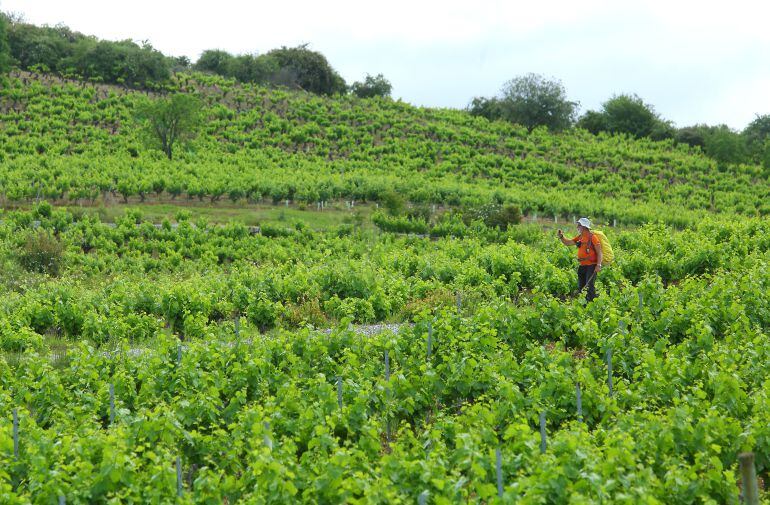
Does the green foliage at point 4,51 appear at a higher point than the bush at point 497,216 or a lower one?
higher

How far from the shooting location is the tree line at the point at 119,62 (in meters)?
57.1

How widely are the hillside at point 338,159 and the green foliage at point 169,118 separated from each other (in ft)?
3.27

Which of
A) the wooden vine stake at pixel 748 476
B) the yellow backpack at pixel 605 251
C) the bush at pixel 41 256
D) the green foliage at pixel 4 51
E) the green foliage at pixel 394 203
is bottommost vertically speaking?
the bush at pixel 41 256

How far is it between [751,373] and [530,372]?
2.64 meters

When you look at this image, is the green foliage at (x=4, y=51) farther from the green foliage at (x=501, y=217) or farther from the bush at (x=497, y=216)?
the green foliage at (x=501, y=217)

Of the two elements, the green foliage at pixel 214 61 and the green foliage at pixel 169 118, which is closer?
the green foliage at pixel 169 118

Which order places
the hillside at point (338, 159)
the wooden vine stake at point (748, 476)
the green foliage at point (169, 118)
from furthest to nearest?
the green foliage at point (169, 118) < the hillside at point (338, 159) < the wooden vine stake at point (748, 476)

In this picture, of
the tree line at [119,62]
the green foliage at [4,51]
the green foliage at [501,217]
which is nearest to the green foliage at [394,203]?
the green foliage at [501,217]

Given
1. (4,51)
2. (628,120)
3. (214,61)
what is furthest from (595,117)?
(4,51)

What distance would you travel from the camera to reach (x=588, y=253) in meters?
13.5

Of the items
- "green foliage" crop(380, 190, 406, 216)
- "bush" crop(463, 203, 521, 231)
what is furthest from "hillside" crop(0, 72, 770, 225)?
"bush" crop(463, 203, 521, 231)

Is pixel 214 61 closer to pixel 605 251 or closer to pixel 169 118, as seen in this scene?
pixel 169 118

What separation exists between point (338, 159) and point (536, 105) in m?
20.3

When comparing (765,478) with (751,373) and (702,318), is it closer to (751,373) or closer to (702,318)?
(751,373)
